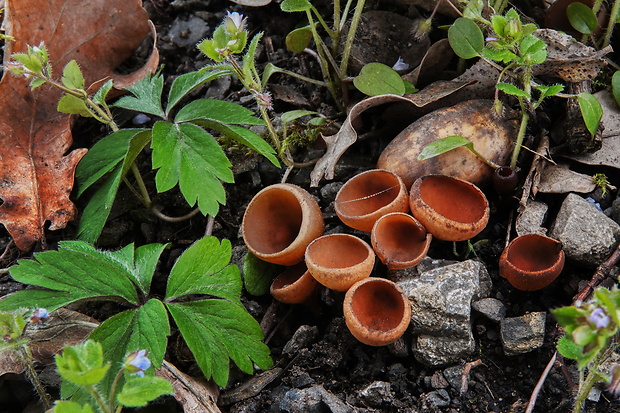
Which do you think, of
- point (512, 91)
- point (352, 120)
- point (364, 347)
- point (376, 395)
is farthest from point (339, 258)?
point (512, 91)

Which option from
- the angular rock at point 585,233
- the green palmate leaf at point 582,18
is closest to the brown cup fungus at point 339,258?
the angular rock at point 585,233

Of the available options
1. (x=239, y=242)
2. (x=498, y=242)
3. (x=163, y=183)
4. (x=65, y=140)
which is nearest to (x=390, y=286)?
(x=498, y=242)

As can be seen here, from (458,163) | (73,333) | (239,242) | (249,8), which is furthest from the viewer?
(249,8)

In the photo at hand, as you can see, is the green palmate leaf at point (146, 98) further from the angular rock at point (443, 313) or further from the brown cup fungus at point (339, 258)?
the angular rock at point (443, 313)

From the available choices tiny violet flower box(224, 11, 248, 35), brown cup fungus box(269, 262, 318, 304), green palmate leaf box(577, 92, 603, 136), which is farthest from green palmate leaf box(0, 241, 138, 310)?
green palmate leaf box(577, 92, 603, 136)

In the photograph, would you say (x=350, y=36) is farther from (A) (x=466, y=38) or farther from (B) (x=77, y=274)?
(B) (x=77, y=274)

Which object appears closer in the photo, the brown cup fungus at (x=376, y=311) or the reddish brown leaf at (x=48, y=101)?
the brown cup fungus at (x=376, y=311)

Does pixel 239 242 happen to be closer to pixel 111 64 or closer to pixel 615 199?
pixel 111 64
